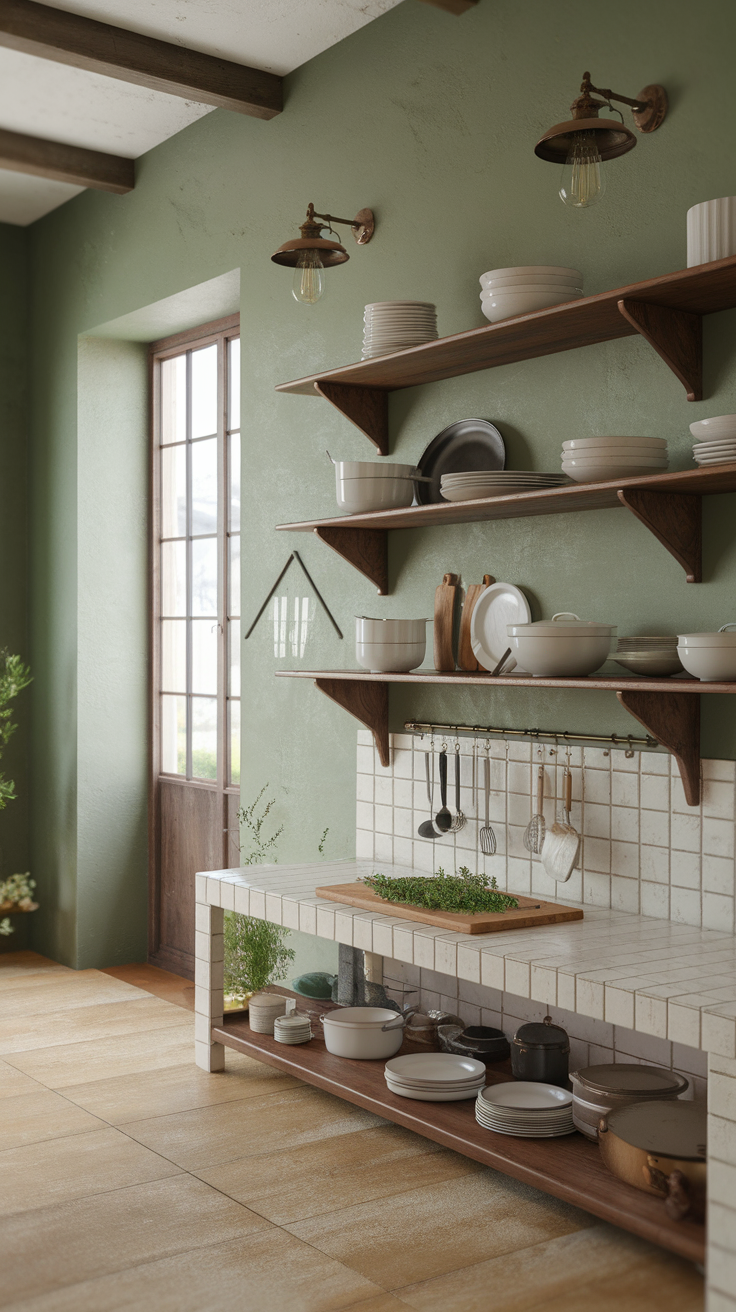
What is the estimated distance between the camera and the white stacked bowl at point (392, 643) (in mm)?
3213

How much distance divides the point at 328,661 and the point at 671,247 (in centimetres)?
163

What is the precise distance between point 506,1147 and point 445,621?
135 cm

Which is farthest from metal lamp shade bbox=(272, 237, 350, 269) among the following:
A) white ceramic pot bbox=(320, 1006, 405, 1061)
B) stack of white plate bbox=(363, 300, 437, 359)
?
white ceramic pot bbox=(320, 1006, 405, 1061)

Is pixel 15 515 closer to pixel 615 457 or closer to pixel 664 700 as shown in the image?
pixel 615 457

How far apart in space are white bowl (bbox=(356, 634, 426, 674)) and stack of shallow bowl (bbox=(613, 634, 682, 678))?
2.15ft

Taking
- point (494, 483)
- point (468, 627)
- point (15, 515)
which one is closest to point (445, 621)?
point (468, 627)

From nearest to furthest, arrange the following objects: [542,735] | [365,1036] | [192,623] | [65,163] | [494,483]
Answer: [494,483], [542,735], [365,1036], [65,163], [192,623]

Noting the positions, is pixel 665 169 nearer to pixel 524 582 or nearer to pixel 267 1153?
pixel 524 582

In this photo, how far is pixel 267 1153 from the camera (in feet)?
9.58

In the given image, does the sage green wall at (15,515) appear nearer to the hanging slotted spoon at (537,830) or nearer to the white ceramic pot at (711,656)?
the hanging slotted spoon at (537,830)

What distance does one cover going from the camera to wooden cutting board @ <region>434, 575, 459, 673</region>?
10.8 ft

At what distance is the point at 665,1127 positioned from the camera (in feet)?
7.91

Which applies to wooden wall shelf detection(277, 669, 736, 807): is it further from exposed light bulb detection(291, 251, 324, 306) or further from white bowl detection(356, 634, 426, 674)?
exposed light bulb detection(291, 251, 324, 306)

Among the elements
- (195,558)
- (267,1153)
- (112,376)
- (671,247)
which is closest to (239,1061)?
(267,1153)
